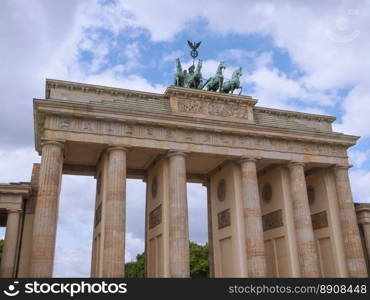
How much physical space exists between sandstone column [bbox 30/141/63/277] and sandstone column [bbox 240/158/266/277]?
12329mm

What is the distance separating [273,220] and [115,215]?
1330cm

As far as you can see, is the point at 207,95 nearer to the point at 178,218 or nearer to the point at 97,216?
the point at 178,218

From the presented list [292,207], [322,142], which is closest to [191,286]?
[292,207]

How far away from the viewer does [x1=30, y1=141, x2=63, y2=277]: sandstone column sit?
70.8 ft

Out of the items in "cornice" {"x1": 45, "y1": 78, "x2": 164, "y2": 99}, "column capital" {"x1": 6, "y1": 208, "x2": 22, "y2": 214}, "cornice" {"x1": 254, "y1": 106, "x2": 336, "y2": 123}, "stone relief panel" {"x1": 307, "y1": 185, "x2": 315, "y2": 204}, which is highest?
"cornice" {"x1": 254, "y1": 106, "x2": 336, "y2": 123}

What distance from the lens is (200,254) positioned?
6331 centimetres

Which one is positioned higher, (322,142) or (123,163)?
(322,142)

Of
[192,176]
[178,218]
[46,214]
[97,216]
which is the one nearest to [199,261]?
[192,176]

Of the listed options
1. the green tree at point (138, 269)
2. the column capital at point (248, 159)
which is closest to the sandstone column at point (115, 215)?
the column capital at point (248, 159)

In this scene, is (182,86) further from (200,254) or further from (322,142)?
(200,254)

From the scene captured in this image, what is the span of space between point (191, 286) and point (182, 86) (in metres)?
17.9

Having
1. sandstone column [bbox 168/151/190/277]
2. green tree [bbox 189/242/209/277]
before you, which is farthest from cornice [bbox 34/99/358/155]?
green tree [bbox 189/242/209/277]

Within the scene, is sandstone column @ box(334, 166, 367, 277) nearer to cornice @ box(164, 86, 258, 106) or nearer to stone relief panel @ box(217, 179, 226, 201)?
stone relief panel @ box(217, 179, 226, 201)

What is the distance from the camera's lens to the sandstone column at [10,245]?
77.1 ft
